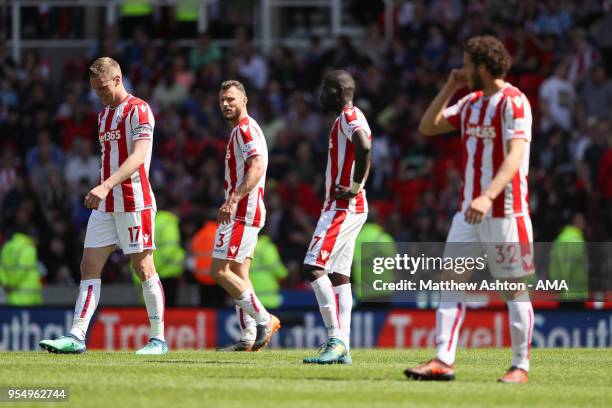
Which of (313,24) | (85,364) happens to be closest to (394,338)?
(85,364)

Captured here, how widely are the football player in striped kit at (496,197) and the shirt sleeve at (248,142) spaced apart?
291cm

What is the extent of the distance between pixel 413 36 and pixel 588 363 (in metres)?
13.7

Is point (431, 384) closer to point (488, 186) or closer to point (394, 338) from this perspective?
point (488, 186)

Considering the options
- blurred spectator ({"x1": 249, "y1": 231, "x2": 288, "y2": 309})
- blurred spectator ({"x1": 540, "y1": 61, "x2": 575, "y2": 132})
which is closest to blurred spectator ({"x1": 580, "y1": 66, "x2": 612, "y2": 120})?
blurred spectator ({"x1": 540, "y1": 61, "x2": 575, "y2": 132})

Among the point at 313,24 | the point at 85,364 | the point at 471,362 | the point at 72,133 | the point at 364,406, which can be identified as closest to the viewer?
the point at 364,406

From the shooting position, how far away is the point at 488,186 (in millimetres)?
9359

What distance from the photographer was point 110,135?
38.7 ft

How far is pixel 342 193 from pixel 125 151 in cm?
208

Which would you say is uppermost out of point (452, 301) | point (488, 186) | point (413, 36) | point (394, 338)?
point (413, 36)

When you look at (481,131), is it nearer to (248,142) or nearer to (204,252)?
(248,142)

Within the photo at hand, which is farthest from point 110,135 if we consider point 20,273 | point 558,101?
point 558,101

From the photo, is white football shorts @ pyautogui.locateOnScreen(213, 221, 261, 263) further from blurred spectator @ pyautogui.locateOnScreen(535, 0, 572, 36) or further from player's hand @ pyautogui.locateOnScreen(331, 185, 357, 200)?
blurred spectator @ pyautogui.locateOnScreen(535, 0, 572, 36)

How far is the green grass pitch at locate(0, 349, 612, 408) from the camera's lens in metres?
8.62

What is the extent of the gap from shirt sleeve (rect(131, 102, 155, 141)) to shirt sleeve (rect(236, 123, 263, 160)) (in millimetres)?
883
